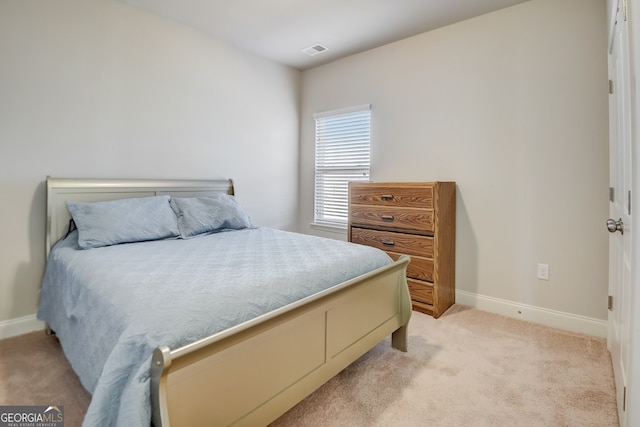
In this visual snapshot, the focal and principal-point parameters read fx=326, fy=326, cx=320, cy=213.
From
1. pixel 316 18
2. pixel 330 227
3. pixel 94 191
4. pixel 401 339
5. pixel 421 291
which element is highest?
pixel 316 18

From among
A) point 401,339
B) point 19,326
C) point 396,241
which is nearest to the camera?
point 401,339

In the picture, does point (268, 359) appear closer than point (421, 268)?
Yes

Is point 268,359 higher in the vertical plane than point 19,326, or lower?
higher

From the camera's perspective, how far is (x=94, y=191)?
8.24 ft

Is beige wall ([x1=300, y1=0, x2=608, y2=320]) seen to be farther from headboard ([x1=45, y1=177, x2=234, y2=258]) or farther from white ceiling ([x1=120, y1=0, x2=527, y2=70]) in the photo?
headboard ([x1=45, y1=177, x2=234, y2=258])

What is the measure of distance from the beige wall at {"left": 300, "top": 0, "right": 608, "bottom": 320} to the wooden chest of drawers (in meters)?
0.22

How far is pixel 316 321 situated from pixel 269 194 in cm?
255

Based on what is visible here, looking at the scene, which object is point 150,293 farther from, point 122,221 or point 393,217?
point 393,217

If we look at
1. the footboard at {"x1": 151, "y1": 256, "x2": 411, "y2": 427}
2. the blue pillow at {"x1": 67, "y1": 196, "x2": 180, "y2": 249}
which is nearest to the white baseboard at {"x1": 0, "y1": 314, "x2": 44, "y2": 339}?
the blue pillow at {"x1": 67, "y1": 196, "x2": 180, "y2": 249}

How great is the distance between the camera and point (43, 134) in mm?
2330

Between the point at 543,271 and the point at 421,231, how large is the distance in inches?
37.7

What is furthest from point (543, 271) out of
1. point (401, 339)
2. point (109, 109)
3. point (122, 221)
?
point (109, 109)

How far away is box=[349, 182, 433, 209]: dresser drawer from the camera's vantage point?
8.75 feet

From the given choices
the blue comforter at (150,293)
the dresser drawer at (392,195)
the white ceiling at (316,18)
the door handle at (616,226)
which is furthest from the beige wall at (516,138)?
the blue comforter at (150,293)
